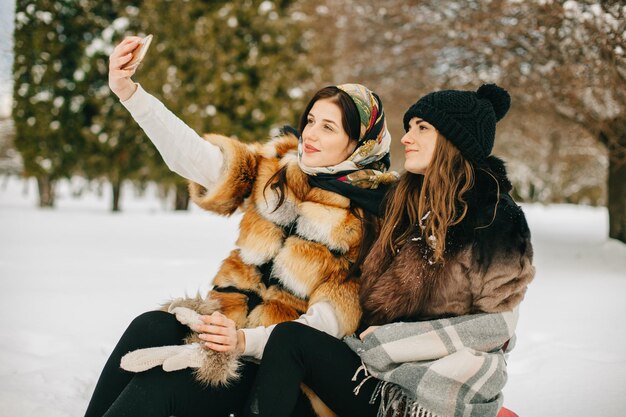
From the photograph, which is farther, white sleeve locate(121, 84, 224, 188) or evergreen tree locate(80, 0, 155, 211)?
evergreen tree locate(80, 0, 155, 211)

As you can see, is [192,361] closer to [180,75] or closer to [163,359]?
[163,359]

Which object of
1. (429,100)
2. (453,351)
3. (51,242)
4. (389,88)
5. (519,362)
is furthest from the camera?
(389,88)

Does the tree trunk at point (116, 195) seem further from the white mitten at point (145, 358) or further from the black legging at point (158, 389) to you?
the white mitten at point (145, 358)

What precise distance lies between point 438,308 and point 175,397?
0.91 meters

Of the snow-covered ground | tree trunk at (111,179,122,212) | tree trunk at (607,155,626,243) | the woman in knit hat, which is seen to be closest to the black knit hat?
the woman in knit hat

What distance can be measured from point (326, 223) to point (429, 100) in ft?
1.97

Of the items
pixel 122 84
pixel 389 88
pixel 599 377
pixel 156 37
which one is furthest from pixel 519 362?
pixel 156 37

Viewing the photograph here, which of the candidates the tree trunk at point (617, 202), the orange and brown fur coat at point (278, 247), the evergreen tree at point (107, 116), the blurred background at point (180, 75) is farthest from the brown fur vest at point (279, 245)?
the evergreen tree at point (107, 116)

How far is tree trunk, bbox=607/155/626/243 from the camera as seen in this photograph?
8141mm

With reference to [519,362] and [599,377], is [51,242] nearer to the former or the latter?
[519,362]

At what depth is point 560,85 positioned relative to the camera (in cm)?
636

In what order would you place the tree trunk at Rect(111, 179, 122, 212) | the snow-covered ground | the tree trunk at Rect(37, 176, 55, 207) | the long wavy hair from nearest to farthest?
the long wavy hair, the snow-covered ground, the tree trunk at Rect(37, 176, 55, 207), the tree trunk at Rect(111, 179, 122, 212)

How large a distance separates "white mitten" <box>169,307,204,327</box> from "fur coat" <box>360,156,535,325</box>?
594 mm

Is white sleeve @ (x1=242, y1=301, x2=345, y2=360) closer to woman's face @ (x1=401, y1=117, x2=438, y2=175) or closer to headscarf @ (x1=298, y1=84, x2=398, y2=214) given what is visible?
headscarf @ (x1=298, y1=84, x2=398, y2=214)
